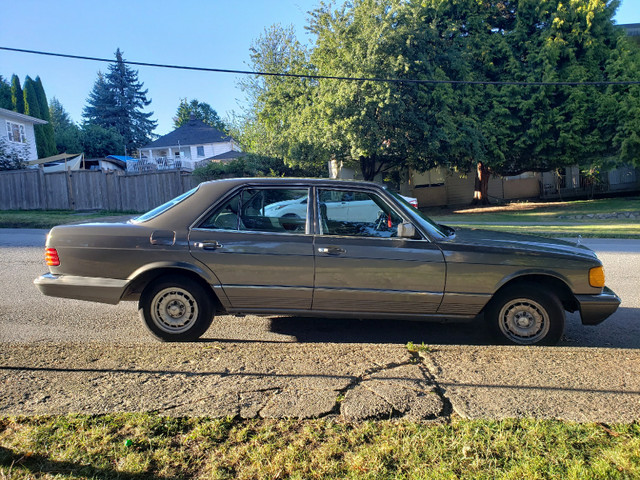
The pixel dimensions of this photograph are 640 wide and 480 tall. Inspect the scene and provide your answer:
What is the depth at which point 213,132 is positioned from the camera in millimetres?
52781

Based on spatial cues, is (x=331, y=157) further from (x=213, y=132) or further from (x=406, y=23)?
(x=213, y=132)

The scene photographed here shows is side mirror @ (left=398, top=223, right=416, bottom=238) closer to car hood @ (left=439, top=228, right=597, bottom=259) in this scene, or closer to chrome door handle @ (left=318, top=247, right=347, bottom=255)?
car hood @ (left=439, top=228, right=597, bottom=259)

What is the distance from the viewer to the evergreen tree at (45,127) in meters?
46.6

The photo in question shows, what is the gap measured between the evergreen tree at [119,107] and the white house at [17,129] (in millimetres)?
32173

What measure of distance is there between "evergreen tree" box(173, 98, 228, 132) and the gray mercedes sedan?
77667 millimetres

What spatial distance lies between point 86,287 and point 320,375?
258 centimetres

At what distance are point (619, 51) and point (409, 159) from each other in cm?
1104

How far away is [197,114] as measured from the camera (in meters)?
83.4

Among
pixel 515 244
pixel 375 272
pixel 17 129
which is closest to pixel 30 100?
pixel 17 129

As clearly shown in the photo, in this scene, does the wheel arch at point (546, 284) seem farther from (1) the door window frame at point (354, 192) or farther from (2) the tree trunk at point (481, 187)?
(2) the tree trunk at point (481, 187)

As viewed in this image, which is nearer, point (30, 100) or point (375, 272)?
point (375, 272)

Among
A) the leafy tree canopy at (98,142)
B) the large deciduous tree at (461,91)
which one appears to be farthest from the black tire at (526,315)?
the leafy tree canopy at (98,142)

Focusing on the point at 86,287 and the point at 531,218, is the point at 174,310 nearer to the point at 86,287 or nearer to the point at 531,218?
the point at 86,287

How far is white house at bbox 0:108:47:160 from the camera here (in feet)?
103
